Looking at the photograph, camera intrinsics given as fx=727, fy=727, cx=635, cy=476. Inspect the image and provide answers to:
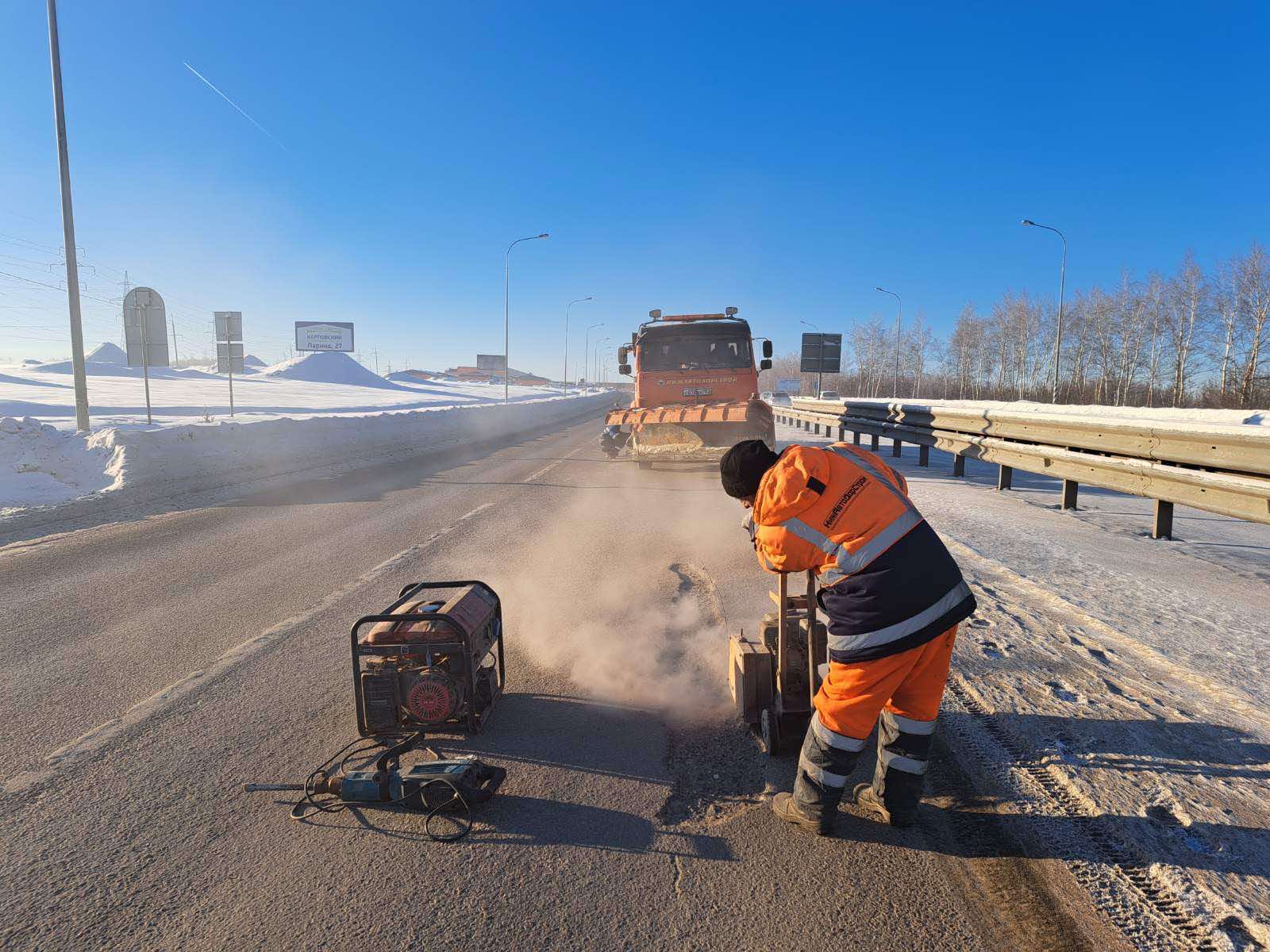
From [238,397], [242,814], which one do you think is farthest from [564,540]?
[238,397]

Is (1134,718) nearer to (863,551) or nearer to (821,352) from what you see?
(863,551)

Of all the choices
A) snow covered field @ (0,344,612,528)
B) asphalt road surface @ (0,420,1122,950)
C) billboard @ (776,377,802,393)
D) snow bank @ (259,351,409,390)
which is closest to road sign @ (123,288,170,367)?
snow covered field @ (0,344,612,528)

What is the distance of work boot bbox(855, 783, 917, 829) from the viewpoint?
276 cm

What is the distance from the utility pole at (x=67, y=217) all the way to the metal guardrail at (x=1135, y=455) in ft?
50.7

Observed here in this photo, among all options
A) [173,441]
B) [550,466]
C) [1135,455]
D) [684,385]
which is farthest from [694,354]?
[173,441]

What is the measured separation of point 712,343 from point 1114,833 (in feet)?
41.1

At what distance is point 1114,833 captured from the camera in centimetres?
262

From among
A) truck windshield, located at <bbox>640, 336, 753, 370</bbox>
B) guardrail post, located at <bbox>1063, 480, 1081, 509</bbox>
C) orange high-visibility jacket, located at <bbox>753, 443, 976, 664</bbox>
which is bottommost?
guardrail post, located at <bbox>1063, 480, 1081, 509</bbox>

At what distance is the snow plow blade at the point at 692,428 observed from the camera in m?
12.6

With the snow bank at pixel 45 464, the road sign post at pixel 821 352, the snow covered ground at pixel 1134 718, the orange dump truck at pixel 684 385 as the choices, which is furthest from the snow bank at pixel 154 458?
the road sign post at pixel 821 352

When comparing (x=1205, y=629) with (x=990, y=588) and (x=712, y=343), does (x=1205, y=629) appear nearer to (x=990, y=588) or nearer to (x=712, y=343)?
(x=990, y=588)

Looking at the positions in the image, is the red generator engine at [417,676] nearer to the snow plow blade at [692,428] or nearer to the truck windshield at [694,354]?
the snow plow blade at [692,428]

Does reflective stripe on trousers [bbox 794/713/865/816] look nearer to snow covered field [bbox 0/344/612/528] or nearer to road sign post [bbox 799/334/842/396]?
snow covered field [bbox 0/344/612/528]

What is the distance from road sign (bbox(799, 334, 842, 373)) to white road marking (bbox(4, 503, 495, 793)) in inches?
1176
